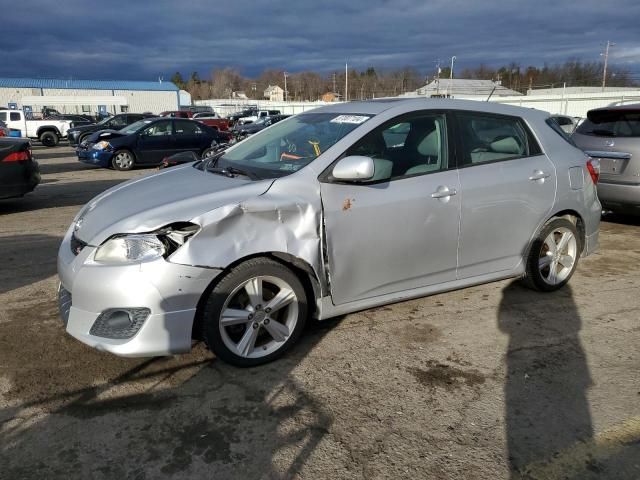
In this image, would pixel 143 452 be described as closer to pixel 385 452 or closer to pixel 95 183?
pixel 385 452

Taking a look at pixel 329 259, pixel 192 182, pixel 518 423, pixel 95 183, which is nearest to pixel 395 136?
pixel 329 259

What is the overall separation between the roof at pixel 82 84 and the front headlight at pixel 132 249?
74.8 meters

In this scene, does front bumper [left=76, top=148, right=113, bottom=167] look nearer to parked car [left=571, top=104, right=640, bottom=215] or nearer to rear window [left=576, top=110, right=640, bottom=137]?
rear window [left=576, top=110, right=640, bottom=137]

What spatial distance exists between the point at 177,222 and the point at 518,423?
2.26 meters

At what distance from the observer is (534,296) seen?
4.70m

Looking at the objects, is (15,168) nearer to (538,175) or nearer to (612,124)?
(538,175)

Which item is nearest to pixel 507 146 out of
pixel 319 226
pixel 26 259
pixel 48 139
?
pixel 319 226

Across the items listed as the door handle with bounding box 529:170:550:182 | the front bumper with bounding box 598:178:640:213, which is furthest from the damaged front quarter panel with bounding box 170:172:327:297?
the front bumper with bounding box 598:178:640:213

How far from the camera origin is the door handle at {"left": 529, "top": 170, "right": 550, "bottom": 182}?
14.1 feet

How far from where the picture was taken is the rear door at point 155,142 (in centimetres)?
1484

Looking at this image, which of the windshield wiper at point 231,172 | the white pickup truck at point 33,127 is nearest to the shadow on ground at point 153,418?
the windshield wiper at point 231,172

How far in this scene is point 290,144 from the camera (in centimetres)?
401

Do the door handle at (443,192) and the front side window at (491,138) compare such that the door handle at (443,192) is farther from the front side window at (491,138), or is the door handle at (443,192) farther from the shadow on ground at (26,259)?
the shadow on ground at (26,259)

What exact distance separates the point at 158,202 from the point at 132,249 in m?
0.39
